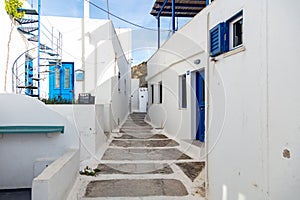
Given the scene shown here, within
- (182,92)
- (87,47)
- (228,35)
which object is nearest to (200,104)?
(182,92)

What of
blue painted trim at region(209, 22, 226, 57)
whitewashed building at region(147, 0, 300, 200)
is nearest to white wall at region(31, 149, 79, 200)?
whitewashed building at region(147, 0, 300, 200)

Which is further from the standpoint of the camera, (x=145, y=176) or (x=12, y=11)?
(x=12, y=11)

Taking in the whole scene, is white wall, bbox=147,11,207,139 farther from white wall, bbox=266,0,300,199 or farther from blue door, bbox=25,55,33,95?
blue door, bbox=25,55,33,95

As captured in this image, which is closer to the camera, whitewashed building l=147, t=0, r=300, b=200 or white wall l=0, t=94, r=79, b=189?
whitewashed building l=147, t=0, r=300, b=200

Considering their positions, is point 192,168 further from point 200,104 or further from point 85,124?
point 85,124

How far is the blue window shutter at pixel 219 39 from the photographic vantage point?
9.37 ft

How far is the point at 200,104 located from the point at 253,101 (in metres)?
4.16

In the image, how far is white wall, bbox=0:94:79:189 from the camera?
14.9 ft

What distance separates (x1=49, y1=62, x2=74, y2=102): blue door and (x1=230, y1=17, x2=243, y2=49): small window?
712 cm

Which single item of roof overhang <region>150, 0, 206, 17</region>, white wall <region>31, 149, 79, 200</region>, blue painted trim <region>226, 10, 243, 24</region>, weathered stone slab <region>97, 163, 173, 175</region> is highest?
roof overhang <region>150, 0, 206, 17</region>

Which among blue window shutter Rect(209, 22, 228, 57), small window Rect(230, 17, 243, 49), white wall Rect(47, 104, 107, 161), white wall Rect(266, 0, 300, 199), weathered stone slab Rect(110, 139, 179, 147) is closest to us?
white wall Rect(266, 0, 300, 199)

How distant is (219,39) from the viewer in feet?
9.49

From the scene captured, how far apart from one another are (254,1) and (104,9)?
851 centimetres

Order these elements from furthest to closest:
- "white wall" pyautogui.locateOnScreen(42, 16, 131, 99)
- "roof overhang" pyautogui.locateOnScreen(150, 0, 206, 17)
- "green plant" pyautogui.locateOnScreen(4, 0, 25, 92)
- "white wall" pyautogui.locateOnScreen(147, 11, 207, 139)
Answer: "roof overhang" pyautogui.locateOnScreen(150, 0, 206, 17)
"white wall" pyautogui.locateOnScreen(42, 16, 131, 99)
"green plant" pyautogui.locateOnScreen(4, 0, 25, 92)
"white wall" pyautogui.locateOnScreen(147, 11, 207, 139)
